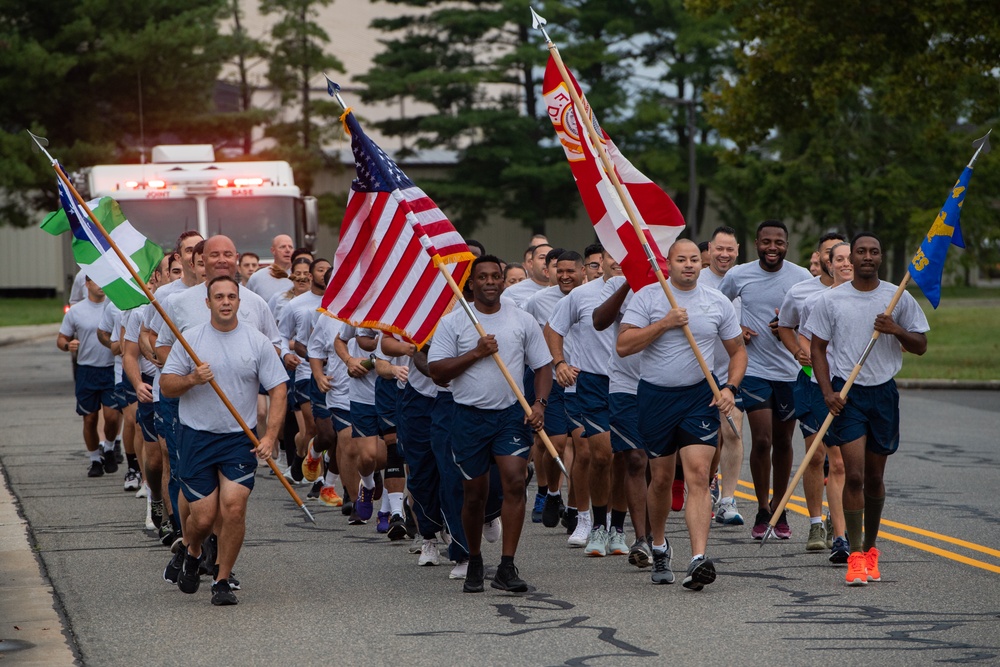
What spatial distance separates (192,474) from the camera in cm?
810

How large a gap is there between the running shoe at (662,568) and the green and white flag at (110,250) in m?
3.31

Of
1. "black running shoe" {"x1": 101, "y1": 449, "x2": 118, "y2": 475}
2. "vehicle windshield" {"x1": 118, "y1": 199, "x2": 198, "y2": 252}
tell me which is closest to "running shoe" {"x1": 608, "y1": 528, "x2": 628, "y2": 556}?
"black running shoe" {"x1": 101, "y1": 449, "x2": 118, "y2": 475}

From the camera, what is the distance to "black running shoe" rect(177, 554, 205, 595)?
326 inches

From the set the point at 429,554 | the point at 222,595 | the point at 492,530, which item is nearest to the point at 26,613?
the point at 222,595

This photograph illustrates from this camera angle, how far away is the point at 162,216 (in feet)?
62.6

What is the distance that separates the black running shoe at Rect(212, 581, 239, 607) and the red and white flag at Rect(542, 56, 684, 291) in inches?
108

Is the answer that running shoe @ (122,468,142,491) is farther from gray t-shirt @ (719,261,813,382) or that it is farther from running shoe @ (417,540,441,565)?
gray t-shirt @ (719,261,813,382)

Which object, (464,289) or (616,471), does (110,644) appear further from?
(616,471)

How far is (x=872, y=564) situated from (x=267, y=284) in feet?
25.5

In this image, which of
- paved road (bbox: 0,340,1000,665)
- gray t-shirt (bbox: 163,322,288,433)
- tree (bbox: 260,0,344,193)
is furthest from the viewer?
tree (bbox: 260,0,344,193)

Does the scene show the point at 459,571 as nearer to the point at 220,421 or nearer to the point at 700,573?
the point at 700,573

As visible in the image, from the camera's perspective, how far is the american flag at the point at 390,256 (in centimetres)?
913

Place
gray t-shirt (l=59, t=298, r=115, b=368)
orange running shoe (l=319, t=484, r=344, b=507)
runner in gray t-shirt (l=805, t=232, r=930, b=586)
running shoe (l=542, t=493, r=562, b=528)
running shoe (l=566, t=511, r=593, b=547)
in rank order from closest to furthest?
runner in gray t-shirt (l=805, t=232, r=930, b=586) < running shoe (l=566, t=511, r=593, b=547) < running shoe (l=542, t=493, r=562, b=528) < orange running shoe (l=319, t=484, r=344, b=507) < gray t-shirt (l=59, t=298, r=115, b=368)

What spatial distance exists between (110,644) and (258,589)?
4.86ft
